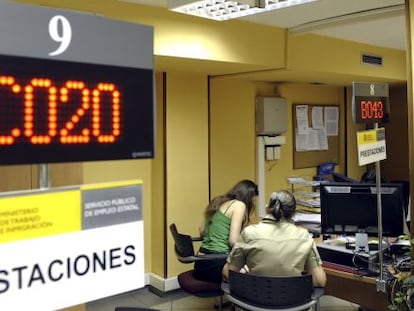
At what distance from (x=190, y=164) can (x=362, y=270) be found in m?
2.10

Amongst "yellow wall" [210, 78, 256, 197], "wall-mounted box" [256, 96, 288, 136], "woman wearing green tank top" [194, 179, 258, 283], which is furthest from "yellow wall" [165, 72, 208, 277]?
"wall-mounted box" [256, 96, 288, 136]

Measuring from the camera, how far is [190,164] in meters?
4.60

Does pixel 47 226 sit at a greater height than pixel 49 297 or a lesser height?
greater

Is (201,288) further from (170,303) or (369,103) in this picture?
(369,103)

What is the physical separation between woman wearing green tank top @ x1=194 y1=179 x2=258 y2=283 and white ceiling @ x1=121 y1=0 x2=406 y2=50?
1.40 m

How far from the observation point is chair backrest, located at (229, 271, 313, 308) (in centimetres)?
252

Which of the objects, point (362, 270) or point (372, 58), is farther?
point (372, 58)

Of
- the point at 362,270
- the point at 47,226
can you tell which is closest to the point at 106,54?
the point at 47,226

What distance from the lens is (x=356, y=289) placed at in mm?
2973

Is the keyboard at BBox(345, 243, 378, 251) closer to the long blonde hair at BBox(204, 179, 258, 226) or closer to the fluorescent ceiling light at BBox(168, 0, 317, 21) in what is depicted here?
the long blonde hair at BBox(204, 179, 258, 226)

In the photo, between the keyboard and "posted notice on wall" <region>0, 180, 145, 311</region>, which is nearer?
"posted notice on wall" <region>0, 180, 145, 311</region>

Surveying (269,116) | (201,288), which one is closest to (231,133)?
(269,116)

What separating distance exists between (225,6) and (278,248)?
4.94ft

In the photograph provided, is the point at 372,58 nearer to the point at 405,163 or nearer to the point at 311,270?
the point at 405,163
